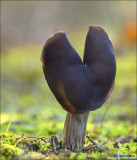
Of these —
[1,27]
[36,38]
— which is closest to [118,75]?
[36,38]

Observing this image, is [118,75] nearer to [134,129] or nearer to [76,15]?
[134,129]

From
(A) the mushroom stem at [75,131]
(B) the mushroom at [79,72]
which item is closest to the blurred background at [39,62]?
(A) the mushroom stem at [75,131]

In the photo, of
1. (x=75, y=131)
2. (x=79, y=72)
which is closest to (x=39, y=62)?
(x=75, y=131)

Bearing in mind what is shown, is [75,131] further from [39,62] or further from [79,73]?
[39,62]

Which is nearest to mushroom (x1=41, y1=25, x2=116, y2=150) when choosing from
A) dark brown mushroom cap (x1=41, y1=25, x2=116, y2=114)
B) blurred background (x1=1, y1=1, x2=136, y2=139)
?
dark brown mushroom cap (x1=41, y1=25, x2=116, y2=114)

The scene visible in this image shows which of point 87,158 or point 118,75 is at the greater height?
point 118,75

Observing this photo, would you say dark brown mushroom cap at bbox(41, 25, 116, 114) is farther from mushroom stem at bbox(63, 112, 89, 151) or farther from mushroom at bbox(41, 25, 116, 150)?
mushroom stem at bbox(63, 112, 89, 151)

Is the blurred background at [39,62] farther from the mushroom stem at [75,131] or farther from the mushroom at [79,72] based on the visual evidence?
the mushroom at [79,72]
